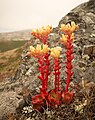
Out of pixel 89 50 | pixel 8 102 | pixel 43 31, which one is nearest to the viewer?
pixel 43 31

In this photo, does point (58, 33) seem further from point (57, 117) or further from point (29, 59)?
point (57, 117)

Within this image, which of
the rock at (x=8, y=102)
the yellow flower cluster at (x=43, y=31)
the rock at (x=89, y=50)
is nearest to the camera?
the yellow flower cluster at (x=43, y=31)

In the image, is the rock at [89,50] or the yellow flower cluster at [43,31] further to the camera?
the rock at [89,50]

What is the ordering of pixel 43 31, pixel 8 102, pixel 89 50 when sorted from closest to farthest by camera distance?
pixel 43 31
pixel 8 102
pixel 89 50

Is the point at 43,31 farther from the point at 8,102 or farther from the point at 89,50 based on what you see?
the point at 89,50

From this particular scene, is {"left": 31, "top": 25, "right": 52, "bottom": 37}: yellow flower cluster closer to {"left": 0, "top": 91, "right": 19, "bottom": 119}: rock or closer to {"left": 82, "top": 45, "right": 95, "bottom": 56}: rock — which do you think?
{"left": 0, "top": 91, "right": 19, "bottom": 119}: rock

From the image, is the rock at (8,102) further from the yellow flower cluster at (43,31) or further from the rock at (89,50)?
the rock at (89,50)

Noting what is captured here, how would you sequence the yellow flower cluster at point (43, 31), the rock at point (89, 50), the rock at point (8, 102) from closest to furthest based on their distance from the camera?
the yellow flower cluster at point (43, 31) → the rock at point (8, 102) → the rock at point (89, 50)

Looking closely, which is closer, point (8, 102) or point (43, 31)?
point (43, 31)

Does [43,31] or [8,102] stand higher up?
[43,31]

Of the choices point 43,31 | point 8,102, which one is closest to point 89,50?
point 43,31

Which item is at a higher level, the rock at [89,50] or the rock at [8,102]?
the rock at [89,50]

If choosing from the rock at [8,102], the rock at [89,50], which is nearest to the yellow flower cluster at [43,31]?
the rock at [8,102]

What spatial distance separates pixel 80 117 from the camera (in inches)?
230
